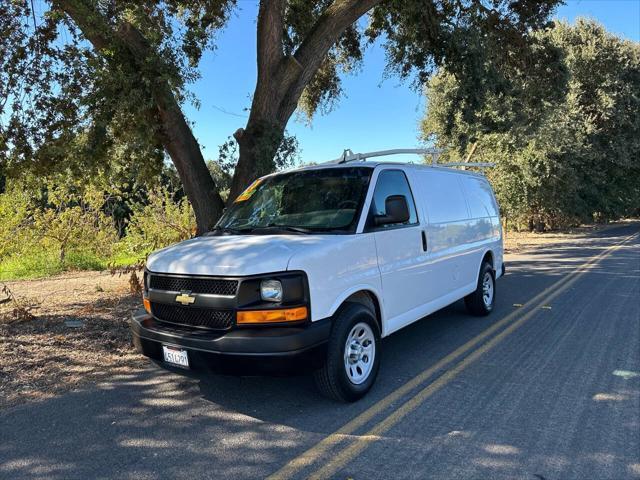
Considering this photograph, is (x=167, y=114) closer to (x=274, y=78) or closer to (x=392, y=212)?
(x=274, y=78)

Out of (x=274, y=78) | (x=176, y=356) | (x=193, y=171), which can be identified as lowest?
(x=176, y=356)

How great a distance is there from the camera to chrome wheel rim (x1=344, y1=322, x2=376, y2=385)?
14.3 ft

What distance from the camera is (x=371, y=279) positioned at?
4.64m

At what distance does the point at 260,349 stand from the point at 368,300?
4.34 feet

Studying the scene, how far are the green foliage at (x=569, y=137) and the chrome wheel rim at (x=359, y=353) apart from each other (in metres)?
17.4

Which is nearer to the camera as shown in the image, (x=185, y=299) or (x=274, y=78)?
(x=185, y=299)

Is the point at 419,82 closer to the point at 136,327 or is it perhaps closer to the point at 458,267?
the point at 458,267

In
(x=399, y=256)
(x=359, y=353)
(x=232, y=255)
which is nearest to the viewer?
(x=232, y=255)

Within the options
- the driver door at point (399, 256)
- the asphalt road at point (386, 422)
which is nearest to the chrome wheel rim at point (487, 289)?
the asphalt road at point (386, 422)

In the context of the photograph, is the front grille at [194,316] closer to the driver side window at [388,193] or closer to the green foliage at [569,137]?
the driver side window at [388,193]

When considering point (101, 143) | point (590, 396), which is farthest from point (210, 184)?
point (590, 396)

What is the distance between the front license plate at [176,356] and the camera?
4090 mm

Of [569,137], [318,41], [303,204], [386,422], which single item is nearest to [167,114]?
[318,41]

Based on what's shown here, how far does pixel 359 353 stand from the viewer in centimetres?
449
